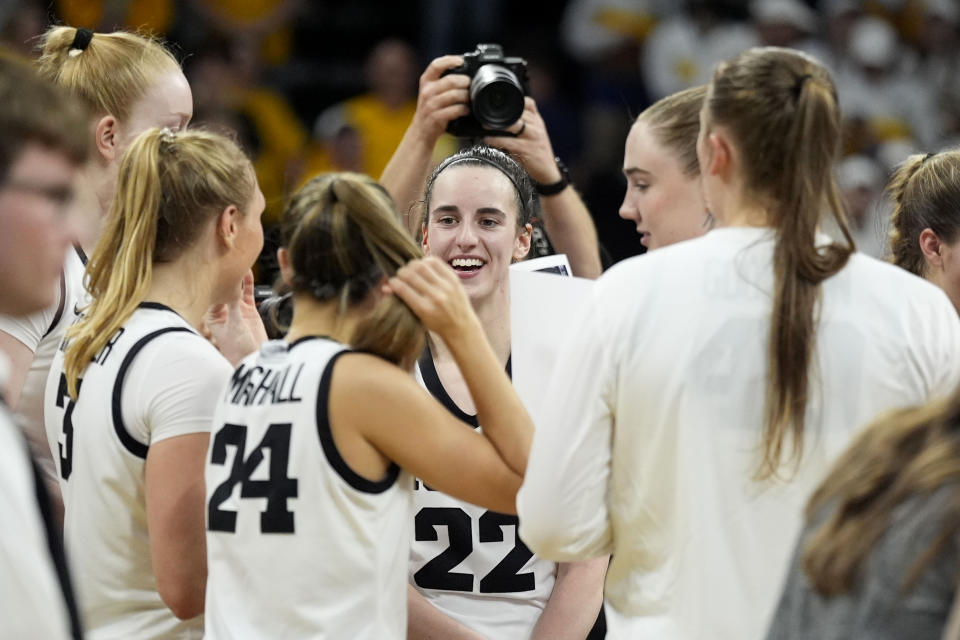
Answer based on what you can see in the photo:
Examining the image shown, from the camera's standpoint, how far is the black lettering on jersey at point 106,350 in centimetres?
220

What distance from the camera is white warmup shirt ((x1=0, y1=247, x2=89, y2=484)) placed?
2.60 meters

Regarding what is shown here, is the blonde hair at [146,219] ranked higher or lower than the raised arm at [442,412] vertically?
higher

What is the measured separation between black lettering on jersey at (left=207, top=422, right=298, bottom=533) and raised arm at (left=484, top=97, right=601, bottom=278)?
51.0 inches

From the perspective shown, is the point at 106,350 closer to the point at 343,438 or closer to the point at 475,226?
the point at 343,438

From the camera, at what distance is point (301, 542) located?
1.90 meters

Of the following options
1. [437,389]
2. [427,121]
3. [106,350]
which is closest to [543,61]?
[427,121]

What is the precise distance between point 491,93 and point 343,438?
4.07 feet

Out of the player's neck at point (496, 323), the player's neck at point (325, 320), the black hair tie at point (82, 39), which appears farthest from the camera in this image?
the black hair tie at point (82, 39)

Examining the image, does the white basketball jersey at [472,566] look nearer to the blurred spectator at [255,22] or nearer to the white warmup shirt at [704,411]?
the white warmup shirt at [704,411]

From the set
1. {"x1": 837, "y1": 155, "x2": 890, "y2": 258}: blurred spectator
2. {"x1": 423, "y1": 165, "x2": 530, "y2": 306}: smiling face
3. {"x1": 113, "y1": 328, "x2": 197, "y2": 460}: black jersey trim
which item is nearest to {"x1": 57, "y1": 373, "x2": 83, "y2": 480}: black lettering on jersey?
{"x1": 113, "y1": 328, "x2": 197, "y2": 460}: black jersey trim

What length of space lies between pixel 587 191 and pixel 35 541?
5102mm

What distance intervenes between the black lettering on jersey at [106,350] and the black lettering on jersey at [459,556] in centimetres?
74

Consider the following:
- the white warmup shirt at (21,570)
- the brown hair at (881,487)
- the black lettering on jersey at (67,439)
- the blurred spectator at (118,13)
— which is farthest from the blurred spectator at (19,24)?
the brown hair at (881,487)

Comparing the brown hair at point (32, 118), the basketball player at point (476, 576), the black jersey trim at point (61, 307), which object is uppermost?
the brown hair at point (32, 118)
